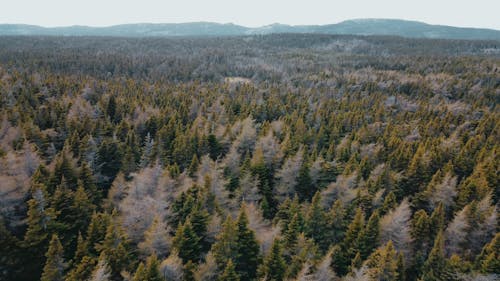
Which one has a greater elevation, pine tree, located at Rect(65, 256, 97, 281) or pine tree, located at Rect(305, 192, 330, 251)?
pine tree, located at Rect(65, 256, 97, 281)

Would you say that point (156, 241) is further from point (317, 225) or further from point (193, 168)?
point (193, 168)

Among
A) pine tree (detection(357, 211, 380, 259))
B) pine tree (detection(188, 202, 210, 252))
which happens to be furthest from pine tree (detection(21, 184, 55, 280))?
pine tree (detection(357, 211, 380, 259))

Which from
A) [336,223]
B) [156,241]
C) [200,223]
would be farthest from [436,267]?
[156,241]

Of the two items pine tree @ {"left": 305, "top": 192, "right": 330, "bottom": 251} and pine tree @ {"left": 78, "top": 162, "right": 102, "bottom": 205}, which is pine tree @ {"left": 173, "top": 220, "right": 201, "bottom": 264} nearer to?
pine tree @ {"left": 305, "top": 192, "right": 330, "bottom": 251}

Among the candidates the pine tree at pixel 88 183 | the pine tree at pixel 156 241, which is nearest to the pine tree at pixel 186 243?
the pine tree at pixel 156 241

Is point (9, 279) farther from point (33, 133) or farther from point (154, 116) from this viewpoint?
point (154, 116)

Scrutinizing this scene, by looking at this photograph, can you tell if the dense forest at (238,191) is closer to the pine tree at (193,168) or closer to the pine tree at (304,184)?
the pine tree at (304,184)

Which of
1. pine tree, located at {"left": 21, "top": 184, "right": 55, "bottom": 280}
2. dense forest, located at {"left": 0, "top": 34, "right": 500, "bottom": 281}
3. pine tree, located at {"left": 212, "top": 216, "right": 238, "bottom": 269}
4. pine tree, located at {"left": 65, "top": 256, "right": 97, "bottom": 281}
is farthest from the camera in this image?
pine tree, located at {"left": 21, "top": 184, "right": 55, "bottom": 280}
